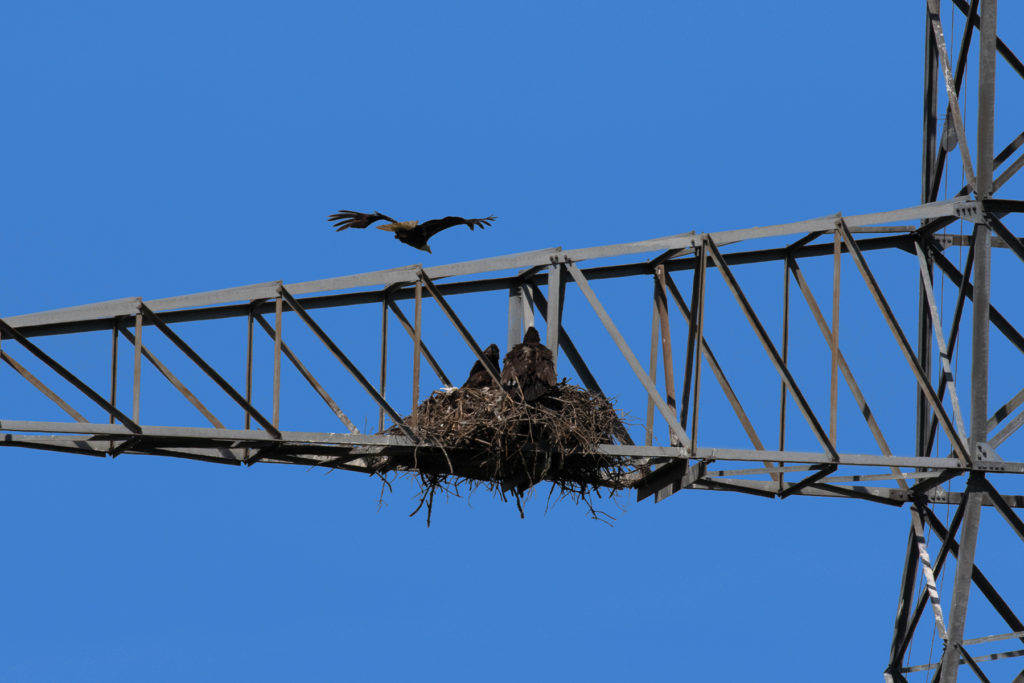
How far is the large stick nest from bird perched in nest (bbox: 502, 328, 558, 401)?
0.36 feet

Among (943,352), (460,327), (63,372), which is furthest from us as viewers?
(943,352)

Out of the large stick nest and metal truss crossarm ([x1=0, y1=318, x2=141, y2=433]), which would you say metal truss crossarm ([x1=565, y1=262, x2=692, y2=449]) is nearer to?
the large stick nest

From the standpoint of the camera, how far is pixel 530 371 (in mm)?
22422

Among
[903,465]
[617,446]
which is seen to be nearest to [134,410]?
[617,446]

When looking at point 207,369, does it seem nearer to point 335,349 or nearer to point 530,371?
point 335,349

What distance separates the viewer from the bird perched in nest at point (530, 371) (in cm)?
2239

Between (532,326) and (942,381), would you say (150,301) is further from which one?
(942,381)

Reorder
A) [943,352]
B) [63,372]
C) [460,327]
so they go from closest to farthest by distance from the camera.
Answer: [63,372] → [460,327] → [943,352]

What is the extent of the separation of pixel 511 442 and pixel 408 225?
345 cm

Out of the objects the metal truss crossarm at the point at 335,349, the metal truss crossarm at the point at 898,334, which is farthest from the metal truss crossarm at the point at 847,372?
the metal truss crossarm at the point at 335,349

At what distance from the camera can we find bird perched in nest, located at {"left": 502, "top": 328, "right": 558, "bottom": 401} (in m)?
22.4

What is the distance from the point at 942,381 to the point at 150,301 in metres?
10.0

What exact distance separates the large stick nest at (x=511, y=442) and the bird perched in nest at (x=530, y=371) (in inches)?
4.4

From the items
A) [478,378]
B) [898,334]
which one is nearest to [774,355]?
[898,334]
